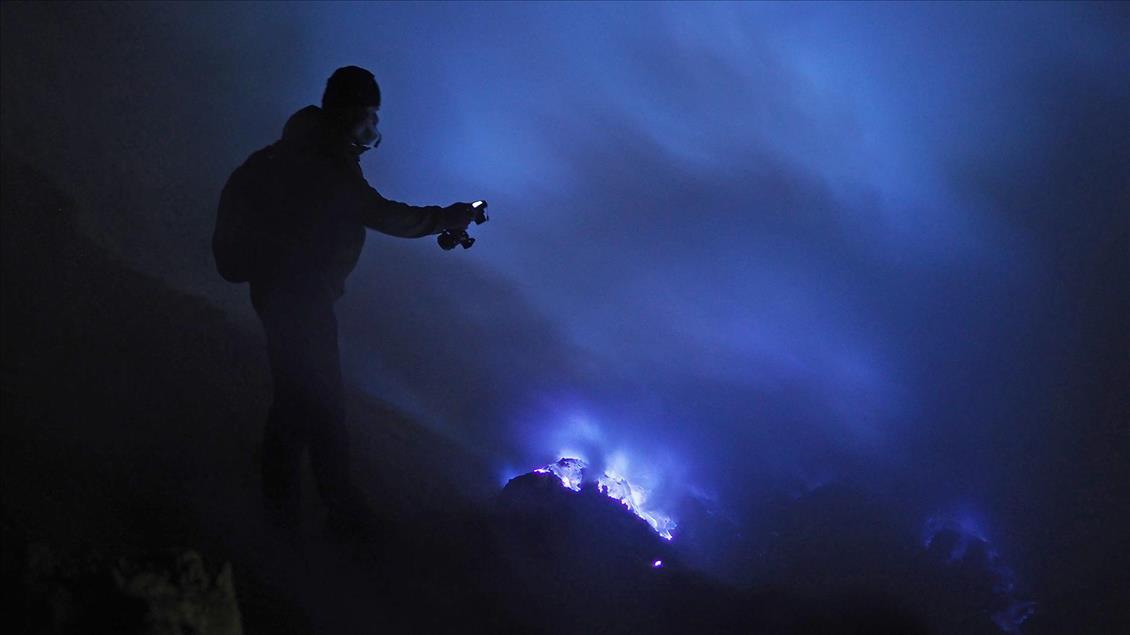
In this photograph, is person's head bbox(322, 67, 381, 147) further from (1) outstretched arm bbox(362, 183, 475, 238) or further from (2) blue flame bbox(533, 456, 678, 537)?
(2) blue flame bbox(533, 456, 678, 537)

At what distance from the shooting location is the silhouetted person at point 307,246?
13.0 feet

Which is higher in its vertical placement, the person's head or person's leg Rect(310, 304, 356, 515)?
the person's head

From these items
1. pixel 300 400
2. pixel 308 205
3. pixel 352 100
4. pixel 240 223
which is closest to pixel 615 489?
pixel 300 400

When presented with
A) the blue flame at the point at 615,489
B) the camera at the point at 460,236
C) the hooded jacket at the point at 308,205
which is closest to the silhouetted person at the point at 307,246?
the hooded jacket at the point at 308,205

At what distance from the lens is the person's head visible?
402 cm

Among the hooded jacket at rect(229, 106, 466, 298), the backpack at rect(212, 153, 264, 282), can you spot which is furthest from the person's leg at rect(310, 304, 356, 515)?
the backpack at rect(212, 153, 264, 282)

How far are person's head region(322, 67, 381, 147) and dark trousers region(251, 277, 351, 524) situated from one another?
1023 millimetres

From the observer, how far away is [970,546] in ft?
40.4

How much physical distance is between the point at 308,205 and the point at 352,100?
69cm

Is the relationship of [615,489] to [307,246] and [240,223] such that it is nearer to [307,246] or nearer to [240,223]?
[307,246]

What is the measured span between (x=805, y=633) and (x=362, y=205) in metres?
4.54

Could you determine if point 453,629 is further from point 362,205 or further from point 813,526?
point 813,526

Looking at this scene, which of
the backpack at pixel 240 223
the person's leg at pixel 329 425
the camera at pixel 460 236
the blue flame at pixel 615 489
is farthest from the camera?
the blue flame at pixel 615 489

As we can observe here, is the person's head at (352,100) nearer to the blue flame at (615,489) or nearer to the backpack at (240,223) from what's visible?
the backpack at (240,223)
